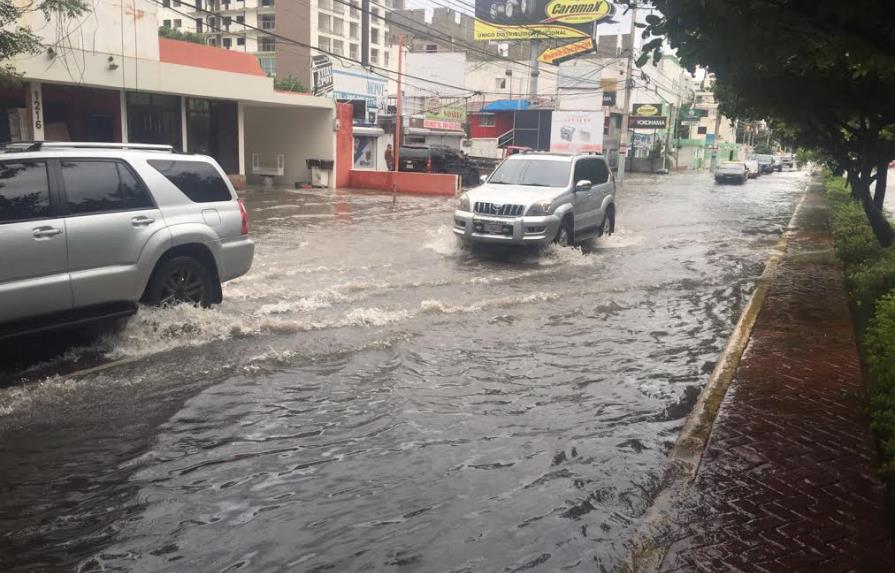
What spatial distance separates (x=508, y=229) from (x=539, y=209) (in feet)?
Result: 2.10

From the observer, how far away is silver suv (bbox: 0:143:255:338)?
19.7ft

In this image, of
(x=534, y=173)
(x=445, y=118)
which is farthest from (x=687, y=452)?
(x=445, y=118)

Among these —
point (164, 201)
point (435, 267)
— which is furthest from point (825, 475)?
point (435, 267)

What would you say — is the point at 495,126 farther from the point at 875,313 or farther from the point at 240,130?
the point at 875,313

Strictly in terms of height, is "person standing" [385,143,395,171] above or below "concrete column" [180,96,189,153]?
below

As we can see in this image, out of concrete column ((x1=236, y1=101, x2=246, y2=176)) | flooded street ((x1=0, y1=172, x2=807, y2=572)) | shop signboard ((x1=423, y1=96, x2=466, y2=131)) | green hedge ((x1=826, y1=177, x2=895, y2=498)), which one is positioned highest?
shop signboard ((x1=423, y1=96, x2=466, y2=131))

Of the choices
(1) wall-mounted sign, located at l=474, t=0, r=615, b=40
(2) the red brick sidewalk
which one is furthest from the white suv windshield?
(1) wall-mounted sign, located at l=474, t=0, r=615, b=40

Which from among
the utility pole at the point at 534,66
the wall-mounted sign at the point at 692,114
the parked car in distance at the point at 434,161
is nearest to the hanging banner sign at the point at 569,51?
the utility pole at the point at 534,66

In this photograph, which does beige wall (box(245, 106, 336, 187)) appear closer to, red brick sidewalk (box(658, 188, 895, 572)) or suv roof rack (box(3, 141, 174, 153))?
suv roof rack (box(3, 141, 174, 153))

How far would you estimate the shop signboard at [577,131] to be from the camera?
4484 centimetres

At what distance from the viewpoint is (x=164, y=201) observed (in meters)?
7.28

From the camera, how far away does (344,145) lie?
3048cm

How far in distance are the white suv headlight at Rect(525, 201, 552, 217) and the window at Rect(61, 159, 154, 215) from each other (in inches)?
277

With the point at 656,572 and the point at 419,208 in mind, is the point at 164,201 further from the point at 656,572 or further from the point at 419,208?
the point at 419,208
